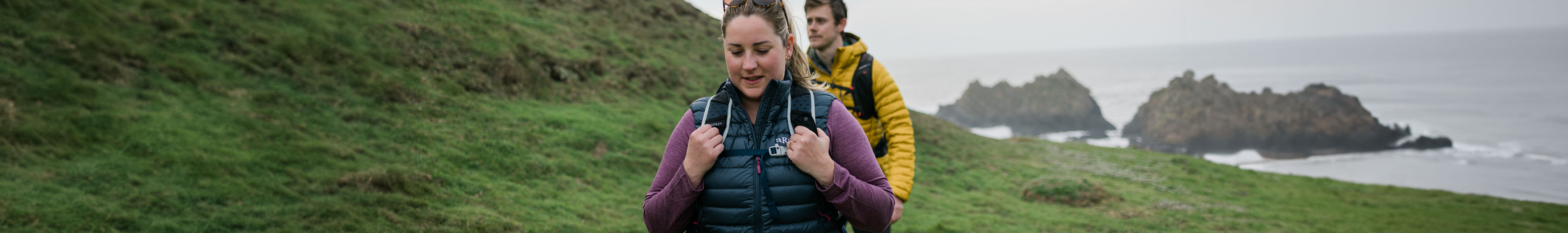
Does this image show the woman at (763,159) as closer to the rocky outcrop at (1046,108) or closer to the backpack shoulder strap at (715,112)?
the backpack shoulder strap at (715,112)

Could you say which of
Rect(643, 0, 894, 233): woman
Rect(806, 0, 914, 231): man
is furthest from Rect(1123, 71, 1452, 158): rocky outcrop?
Rect(643, 0, 894, 233): woman

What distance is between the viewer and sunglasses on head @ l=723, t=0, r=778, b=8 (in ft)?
5.69

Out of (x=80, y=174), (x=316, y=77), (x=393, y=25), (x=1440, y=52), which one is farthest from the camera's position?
(x=1440, y=52)

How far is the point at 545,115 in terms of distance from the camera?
12969 millimetres

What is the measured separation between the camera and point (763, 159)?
5.83 feet

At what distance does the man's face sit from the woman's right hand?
2.13 m

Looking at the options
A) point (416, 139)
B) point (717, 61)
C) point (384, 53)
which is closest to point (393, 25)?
point (384, 53)

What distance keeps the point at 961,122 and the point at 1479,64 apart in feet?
292

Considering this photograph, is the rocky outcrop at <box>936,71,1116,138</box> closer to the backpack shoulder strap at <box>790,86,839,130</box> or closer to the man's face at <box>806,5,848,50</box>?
the man's face at <box>806,5,848,50</box>

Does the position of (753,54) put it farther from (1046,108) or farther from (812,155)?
(1046,108)

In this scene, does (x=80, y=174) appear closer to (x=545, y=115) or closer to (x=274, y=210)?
(x=274, y=210)

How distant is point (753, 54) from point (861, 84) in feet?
6.35

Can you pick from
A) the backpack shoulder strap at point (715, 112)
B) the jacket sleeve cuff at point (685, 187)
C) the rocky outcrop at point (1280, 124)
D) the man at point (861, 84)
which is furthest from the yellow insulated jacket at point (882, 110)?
the rocky outcrop at point (1280, 124)

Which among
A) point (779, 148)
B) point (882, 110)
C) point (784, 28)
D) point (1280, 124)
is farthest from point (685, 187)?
point (1280, 124)
